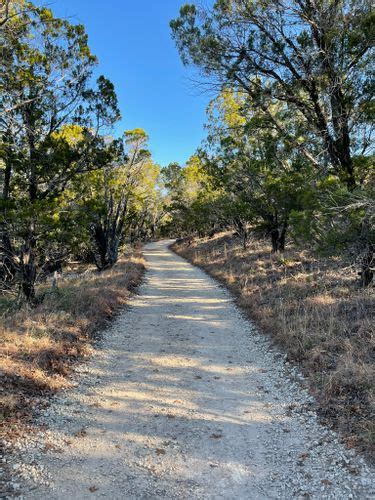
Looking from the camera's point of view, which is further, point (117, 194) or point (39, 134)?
point (117, 194)

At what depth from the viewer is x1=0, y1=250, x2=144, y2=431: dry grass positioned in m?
4.83

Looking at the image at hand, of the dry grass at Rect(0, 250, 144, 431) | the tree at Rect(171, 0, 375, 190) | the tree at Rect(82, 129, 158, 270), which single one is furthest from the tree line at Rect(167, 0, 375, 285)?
the tree at Rect(82, 129, 158, 270)

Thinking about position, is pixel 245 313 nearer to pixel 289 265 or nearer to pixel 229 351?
pixel 229 351

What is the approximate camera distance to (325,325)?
709 cm

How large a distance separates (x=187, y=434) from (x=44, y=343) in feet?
10.3

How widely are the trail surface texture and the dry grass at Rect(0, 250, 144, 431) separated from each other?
0.34 meters

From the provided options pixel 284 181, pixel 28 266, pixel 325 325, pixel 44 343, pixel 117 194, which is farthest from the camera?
pixel 117 194

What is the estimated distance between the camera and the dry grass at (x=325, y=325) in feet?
15.1

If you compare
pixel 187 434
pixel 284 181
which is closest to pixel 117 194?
pixel 284 181

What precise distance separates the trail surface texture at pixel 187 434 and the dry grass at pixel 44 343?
336 millimetres

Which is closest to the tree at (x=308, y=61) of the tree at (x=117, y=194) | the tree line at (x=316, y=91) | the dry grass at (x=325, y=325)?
the tree line at (x=316, y=91)

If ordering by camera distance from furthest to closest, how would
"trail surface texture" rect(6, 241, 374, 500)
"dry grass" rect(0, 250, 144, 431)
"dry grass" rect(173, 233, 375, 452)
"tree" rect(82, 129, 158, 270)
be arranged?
1. "tree" rect(82, 129, 158, 270)
2. "dry grass" rect(0, 250, 144, 431)
3. "dry grass" rect(173, 233, 375, 452)
4. "trail surface texture" rect(6, 241, 374, 500)

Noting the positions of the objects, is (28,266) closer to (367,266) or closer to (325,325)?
(325,325)

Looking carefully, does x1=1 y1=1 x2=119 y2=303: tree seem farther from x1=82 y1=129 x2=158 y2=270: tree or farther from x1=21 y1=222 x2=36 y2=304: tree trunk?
x1=82 y1=129 x2=158 y2=270: tree
